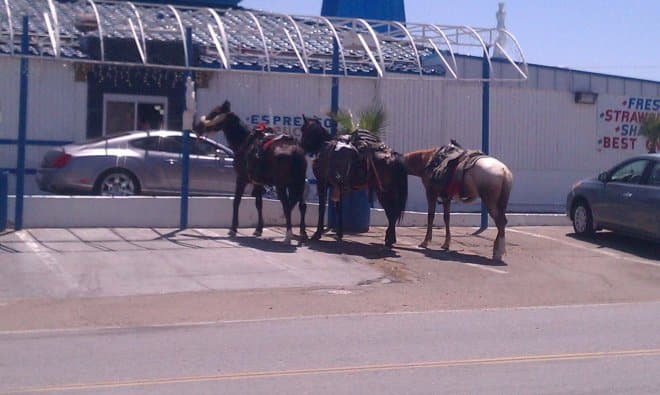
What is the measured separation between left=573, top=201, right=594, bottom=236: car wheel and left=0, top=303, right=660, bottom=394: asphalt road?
6.74 meters

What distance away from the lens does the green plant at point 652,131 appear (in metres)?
27.3

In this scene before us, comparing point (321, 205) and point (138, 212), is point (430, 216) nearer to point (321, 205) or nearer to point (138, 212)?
Answer: point (321, 205)

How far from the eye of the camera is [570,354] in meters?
9.61

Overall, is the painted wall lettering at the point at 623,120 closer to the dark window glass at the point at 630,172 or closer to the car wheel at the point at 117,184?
the dark window glass at the point at 630,172

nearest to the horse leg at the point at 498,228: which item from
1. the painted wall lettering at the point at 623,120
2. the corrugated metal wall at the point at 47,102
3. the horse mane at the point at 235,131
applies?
the horse mane at the point at 235,131

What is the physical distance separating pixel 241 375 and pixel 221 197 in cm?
1057

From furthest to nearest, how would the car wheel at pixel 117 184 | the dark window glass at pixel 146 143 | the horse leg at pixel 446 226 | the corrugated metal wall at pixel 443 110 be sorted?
the corrugated metal wall at pixel 443 110 < the dark window glass at pixel 146 143 < the car wheel at pixel 117 184 < the horse leg at pixel 446 226

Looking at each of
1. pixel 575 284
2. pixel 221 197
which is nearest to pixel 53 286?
pixel 221 197

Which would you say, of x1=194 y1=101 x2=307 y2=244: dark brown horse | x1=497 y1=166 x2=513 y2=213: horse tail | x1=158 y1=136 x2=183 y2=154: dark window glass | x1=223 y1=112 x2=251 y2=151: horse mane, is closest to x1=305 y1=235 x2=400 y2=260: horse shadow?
x1=194 y1=101 x2=307 y2=244: dark brown horse

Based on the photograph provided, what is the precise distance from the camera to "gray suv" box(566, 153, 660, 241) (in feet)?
55.8

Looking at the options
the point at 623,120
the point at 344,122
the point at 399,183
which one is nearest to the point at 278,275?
the point at 399,183

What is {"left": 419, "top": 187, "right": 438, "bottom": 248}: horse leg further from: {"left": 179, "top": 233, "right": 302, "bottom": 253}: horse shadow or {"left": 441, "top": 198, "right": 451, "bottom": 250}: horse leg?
{"left": 179, "top": 233, "right": 302, "bottom": 253}: horse shadow

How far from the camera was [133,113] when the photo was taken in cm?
2400

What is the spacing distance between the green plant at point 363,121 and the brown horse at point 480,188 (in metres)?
1.37
